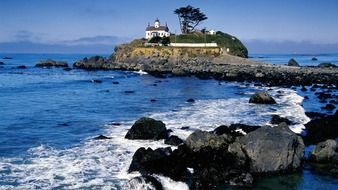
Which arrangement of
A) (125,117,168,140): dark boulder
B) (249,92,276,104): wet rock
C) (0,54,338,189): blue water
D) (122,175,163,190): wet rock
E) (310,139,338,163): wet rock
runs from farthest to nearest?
(249,92,276,104): wet rock, (125,117,168,140): dark boulder, (310,139,338,163): wet rock, (0,54,338,189): blue water, (122,175,163,190): wet rock

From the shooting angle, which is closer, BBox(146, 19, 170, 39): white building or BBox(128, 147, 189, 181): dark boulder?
BBox(128, 147, 189, 181): dark boulder

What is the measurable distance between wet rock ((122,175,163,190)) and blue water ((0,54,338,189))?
826 millimetres

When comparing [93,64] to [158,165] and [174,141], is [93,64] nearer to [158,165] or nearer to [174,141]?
[174,141]

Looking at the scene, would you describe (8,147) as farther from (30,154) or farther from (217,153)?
(217,153)

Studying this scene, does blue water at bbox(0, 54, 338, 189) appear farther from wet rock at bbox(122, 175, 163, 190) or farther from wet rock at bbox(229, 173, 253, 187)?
wet rock at bbox(229, 173, 253, 187)

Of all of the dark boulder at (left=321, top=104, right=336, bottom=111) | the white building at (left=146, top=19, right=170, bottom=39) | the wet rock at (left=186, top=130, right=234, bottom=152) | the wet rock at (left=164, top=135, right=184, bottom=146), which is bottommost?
the dark boulder at (left=321, top=104, right=336, bottom=111)

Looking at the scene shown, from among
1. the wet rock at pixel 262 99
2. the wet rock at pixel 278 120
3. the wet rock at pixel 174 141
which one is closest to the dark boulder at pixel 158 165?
the wet rock at pixel 174 141

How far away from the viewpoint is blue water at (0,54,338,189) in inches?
863

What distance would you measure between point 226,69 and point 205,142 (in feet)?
230

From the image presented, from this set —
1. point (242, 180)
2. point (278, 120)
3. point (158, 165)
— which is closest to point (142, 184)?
point (158, 165)

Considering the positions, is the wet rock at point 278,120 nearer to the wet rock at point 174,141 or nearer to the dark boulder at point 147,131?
the dark boulder at point 147,131

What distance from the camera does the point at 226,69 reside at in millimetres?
93375

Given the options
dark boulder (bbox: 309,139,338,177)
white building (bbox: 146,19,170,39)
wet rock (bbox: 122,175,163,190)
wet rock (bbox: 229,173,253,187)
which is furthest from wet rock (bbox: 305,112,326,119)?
white building (bbox: 146,19,170,39)

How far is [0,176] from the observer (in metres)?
21.8
